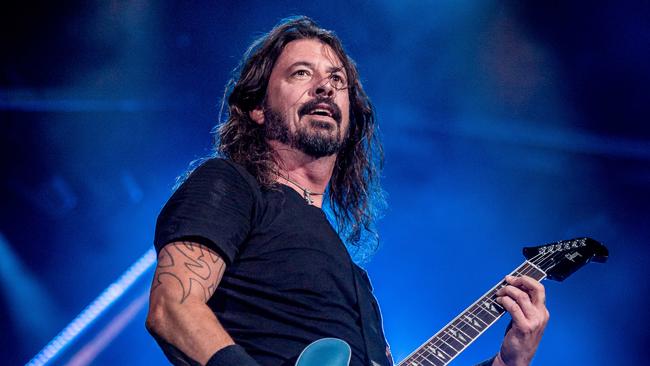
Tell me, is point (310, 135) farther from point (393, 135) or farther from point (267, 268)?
point (393, 135)

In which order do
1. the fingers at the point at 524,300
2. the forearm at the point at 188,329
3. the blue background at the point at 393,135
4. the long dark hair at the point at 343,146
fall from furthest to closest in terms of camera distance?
1. the blue background at the point at 393,135
2. the long dark hair at the point at 343,146
3. the fingers at the point at 524,300
4. the forearm at the point at 188,329

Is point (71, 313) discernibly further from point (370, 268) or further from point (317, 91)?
point (317, 91)

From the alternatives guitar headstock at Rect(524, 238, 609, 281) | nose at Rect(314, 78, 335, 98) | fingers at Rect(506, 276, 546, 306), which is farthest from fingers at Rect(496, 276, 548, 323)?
nose at Rect(314, 78, 335, 98)

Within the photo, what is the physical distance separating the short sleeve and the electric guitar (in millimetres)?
406

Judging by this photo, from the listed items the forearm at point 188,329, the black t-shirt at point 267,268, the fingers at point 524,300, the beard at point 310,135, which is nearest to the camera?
the forearm at point 188,329

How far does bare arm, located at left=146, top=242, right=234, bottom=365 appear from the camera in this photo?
135cm

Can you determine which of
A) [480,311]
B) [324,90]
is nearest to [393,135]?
[324,90]

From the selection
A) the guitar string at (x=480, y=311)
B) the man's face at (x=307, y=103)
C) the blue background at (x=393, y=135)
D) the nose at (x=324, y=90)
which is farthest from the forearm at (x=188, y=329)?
the blue background at (x=393, y=135)

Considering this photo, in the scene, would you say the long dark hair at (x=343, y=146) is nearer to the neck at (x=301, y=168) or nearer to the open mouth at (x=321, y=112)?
the neck at (x=301, y=168)

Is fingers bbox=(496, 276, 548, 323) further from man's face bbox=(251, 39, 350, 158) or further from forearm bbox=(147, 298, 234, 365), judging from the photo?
forearm bbox=(147, 298, 234, 365)

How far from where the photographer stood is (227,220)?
1.65m

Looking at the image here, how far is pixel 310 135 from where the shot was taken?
8.11ft

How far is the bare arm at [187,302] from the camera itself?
135 centimetres

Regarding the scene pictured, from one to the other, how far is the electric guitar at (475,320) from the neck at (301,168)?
77 cm
